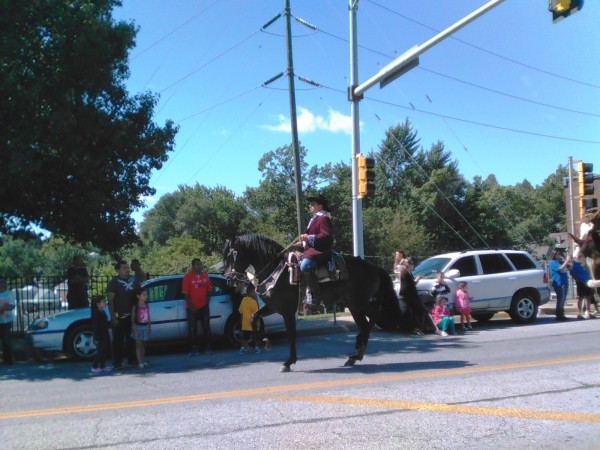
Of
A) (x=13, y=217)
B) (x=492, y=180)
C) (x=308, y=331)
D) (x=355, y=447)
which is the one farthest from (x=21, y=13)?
(x=492, y=180)

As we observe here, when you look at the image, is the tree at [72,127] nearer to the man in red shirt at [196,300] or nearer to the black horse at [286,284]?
the man in red shirt at [196,300]

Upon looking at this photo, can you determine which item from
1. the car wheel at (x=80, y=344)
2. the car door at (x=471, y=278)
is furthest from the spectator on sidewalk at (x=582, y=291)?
the car wheel at (x=80, y=344)

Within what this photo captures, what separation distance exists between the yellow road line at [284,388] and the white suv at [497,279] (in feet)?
17.4

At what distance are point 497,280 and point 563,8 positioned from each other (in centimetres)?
729

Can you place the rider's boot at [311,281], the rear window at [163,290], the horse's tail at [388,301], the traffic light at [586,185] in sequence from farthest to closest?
the traffic light at [586,185], the rear window at [163,290], the horse's tail at [388,301], the rider's boot at [311,281]

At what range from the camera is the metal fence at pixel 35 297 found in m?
14.8

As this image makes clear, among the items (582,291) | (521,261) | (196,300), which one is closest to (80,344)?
(196,300)

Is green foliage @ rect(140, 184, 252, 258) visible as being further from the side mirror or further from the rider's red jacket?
the rider's red jacket

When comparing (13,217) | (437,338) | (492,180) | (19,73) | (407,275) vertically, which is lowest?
(437,338)

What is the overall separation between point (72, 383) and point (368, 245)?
3817 centimetres

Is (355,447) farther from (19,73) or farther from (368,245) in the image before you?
(368,245)

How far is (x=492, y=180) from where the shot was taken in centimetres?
10206

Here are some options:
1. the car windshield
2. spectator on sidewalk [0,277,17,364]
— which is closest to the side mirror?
the car windshield

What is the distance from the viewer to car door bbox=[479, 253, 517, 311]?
14820 millimetres
